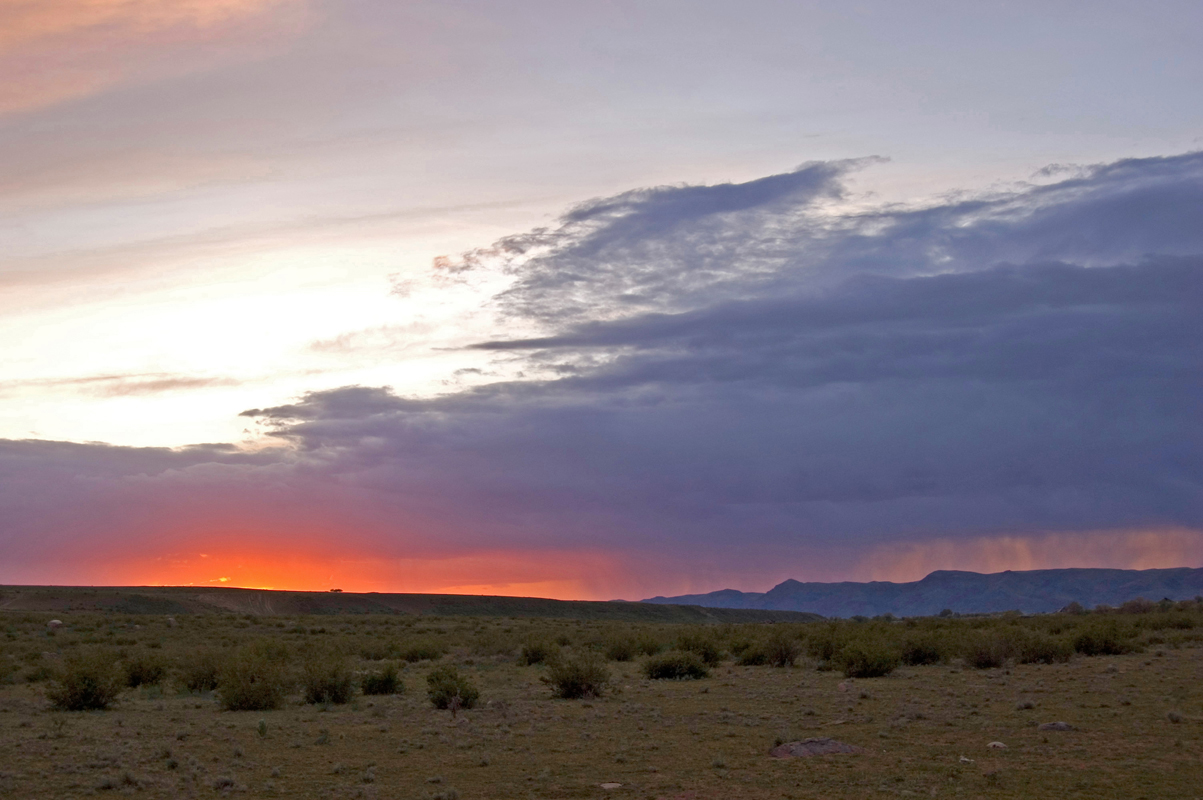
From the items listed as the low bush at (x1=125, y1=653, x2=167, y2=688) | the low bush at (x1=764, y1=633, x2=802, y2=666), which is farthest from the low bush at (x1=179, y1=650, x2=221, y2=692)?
the low bush at (x1=764, y1=633, x2=802, y2=666)

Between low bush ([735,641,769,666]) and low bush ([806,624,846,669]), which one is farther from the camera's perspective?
low bush ([735,641,769,666])

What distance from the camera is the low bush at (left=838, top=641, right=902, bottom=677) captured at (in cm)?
3322

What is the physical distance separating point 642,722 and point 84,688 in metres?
16.4

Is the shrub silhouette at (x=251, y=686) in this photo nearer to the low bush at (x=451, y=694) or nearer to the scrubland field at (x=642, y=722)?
the scrubland field at (x=642, y=722)

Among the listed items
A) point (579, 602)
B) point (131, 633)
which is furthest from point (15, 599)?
point (579, 602)

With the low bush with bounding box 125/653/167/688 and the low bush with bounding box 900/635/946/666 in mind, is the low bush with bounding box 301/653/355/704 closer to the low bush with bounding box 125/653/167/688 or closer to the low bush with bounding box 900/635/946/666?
the low bush with bounding box 125/653/167/688

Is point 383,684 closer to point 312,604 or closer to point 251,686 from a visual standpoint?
point 251,686

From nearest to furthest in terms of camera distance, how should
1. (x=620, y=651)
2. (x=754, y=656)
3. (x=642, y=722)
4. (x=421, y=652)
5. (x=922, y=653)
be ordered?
(x=642, y=722) < (x=922, y=653) < (x=754, y=656) < (x=620, y=651) < (x=421, y=652)

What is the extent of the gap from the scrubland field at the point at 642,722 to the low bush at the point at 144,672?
2.6 inches

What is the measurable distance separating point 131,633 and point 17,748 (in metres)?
Answer: 45.5

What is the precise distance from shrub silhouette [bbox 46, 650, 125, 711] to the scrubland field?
7cm

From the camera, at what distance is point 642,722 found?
24.4 meters

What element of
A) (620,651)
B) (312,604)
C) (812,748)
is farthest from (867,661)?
(312,604)

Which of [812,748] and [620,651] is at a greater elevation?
[812,748]
